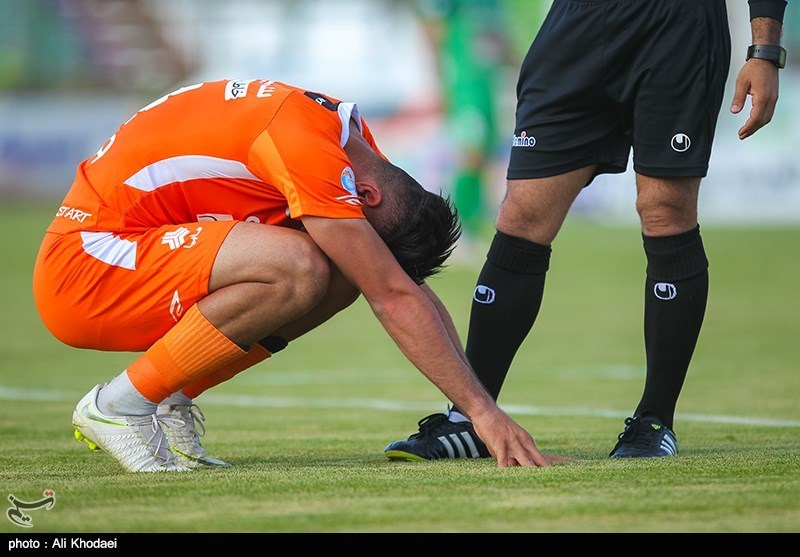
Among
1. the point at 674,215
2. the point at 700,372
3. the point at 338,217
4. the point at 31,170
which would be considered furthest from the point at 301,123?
the point at 31,170

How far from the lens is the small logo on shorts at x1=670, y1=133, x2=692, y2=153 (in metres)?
3.81

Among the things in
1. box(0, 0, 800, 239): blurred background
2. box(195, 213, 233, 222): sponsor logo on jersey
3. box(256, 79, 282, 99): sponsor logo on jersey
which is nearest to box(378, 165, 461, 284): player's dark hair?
box(256, 79, 282, 99): sponsor logo on jersey

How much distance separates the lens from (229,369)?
384 cm

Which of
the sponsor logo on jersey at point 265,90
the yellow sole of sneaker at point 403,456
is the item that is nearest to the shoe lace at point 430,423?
the yellow sole of sneaker at point 403,456

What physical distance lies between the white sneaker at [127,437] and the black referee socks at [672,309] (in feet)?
4.68

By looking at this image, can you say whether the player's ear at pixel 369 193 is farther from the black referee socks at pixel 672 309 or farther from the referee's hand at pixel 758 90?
the referee's hand at pixel 758 90

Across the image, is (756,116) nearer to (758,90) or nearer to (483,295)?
(758,90)

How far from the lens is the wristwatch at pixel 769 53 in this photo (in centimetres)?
382

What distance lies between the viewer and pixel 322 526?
2.64 meters

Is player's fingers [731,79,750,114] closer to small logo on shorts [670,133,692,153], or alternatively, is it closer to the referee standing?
the referee standing

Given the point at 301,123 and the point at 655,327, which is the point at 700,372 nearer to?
the point at 655,327

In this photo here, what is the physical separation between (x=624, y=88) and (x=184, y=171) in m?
1.34

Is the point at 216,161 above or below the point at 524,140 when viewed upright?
below

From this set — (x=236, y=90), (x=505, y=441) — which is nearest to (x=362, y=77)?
(x=236, y=90)
